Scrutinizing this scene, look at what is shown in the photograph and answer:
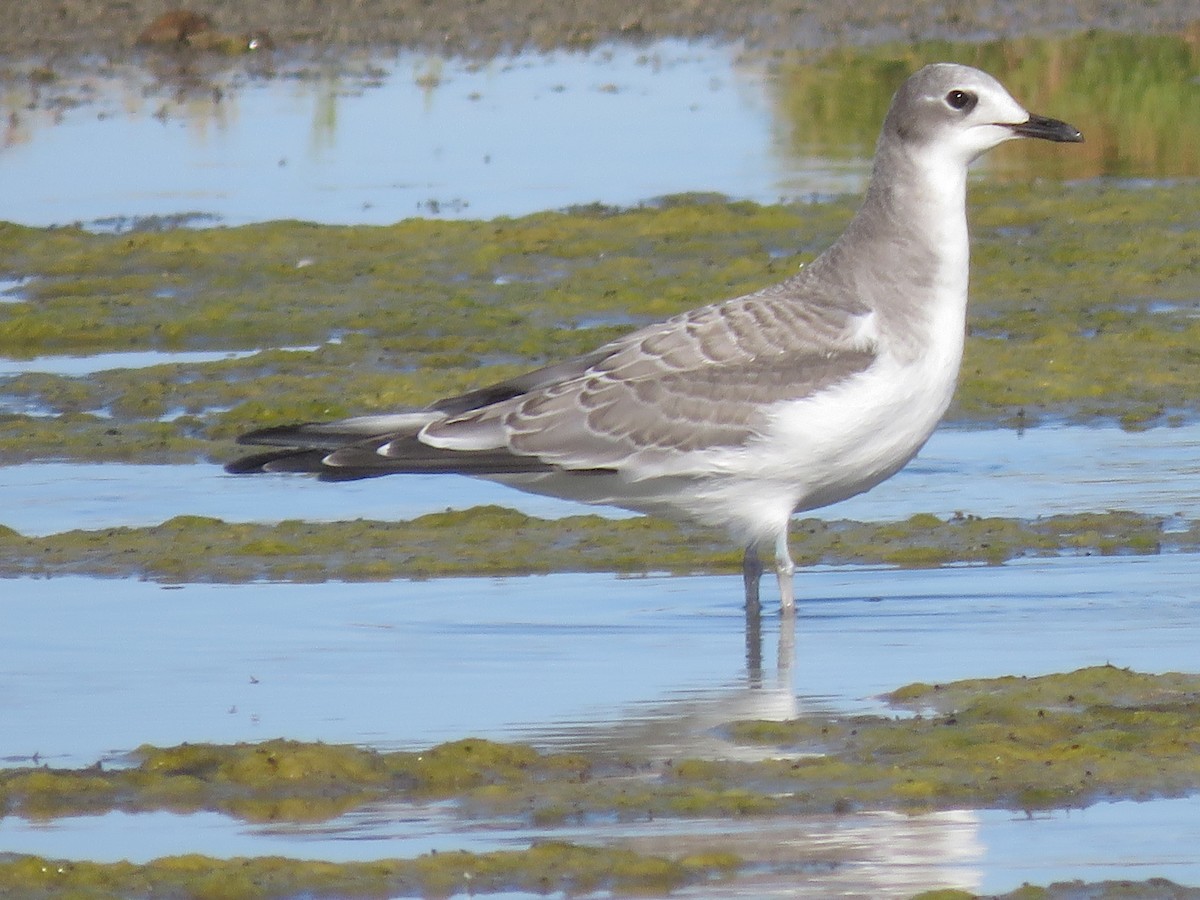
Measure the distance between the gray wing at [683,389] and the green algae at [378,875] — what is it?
2431 mm

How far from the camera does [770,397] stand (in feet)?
24.2

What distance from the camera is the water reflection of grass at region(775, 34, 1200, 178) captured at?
16453 mm

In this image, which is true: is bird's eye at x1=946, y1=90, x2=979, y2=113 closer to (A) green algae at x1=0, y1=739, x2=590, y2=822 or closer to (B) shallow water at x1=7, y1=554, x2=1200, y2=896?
(B) shallow water at x1=7, y1=554, x2=1200, y2=896

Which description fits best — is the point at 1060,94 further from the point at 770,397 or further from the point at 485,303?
the point at 770,397

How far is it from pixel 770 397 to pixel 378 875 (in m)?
2.69

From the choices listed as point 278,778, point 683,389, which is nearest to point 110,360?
point 683,389

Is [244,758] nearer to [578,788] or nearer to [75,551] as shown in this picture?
[578,788]

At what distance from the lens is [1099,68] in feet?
61.5

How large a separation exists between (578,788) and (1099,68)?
46.0 ft

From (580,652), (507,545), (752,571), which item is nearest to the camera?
(580,652)

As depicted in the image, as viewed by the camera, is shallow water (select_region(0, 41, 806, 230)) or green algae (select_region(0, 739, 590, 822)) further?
shallow water (select_region(0, 41, 806, 230))

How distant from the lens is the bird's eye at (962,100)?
778 centimetres

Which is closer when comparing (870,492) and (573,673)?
(573,673)

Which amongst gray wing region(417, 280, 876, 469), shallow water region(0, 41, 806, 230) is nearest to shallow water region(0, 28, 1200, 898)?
gray wing region(417, 280, 876, 469)
